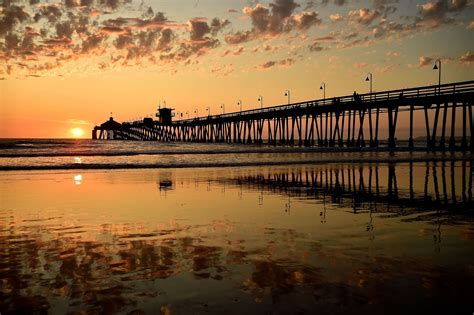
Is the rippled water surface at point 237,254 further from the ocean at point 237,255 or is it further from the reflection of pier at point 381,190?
the reflection of pier at point 381,190

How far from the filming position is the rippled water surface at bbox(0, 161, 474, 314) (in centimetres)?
364

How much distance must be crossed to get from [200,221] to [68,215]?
2.59 meters

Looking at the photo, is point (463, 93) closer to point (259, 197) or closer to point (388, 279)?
point (259, 197)

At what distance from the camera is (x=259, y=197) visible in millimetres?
10578

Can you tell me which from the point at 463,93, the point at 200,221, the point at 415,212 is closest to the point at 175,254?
the point at 200,221

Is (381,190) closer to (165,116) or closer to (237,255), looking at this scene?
(237,255)

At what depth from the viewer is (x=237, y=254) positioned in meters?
5.21

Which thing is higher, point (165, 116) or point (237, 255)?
point (165, 116)

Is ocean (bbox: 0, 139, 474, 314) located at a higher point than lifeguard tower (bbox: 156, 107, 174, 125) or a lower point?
lower

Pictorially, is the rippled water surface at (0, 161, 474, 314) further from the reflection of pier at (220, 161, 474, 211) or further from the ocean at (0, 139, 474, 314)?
the reflection of pier at (220, 161, 474, 211)

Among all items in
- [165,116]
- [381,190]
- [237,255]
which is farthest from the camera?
[165,116]

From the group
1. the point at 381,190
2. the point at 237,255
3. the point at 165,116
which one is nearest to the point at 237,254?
the point at 237,255

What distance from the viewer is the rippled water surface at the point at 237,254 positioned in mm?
3639

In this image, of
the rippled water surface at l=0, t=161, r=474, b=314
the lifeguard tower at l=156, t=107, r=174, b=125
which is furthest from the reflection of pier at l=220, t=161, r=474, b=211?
the lifeguard tower at l=156, t=107, r=174, b=125
